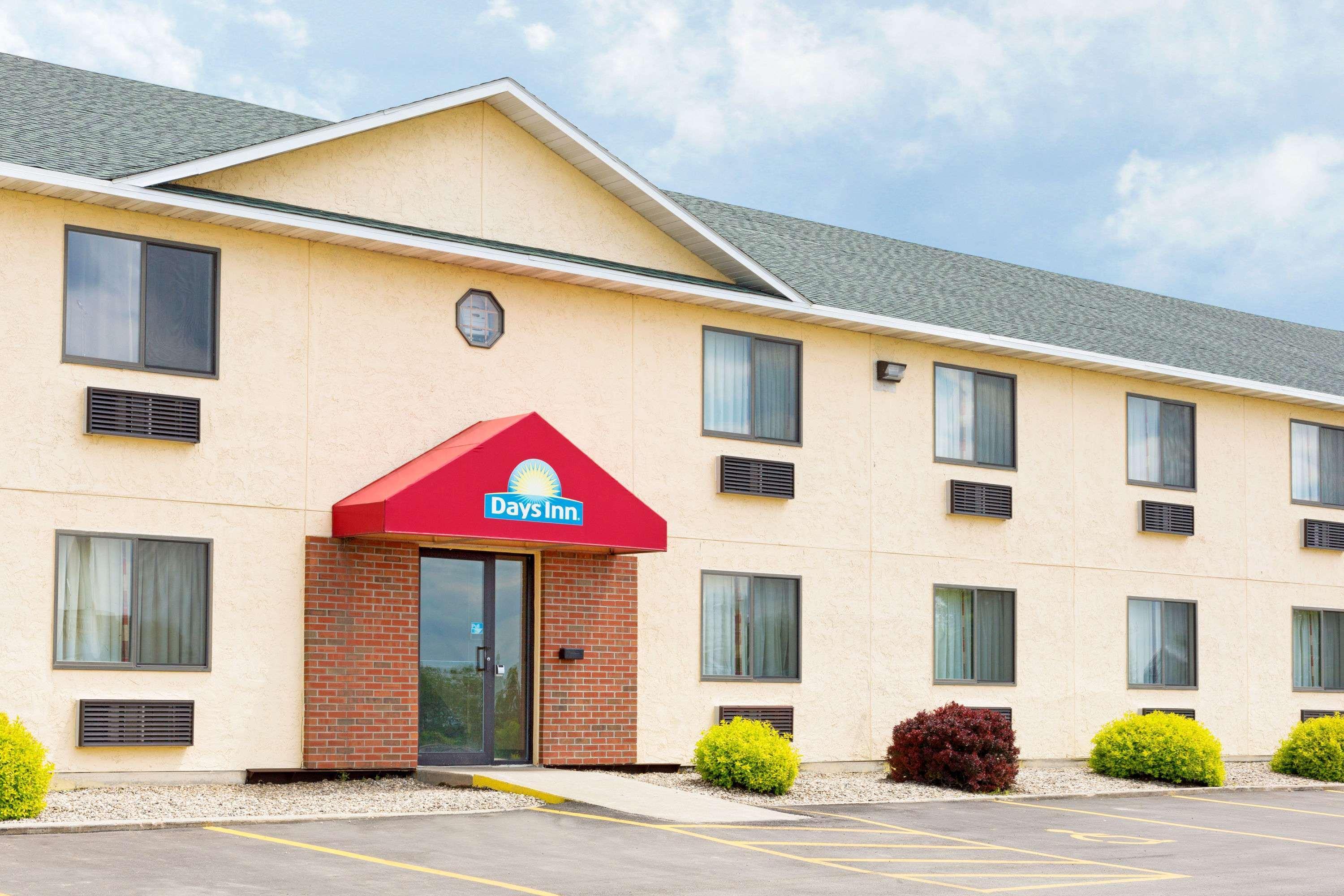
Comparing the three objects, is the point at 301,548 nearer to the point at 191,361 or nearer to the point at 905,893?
the point at 191,361

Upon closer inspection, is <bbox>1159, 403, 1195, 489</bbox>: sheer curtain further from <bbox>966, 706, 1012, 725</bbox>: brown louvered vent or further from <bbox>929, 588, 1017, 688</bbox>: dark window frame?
<bbox>966, 706, 1012, 725</bbox>: brown louvered vent

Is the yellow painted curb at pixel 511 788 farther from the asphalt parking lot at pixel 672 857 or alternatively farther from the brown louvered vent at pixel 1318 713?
the brown louvered vent at pixel 1318 713

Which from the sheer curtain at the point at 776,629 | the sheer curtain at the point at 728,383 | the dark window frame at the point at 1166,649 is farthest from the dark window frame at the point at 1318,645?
the sheer curtain at the point at 728,383

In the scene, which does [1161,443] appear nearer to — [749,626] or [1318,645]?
[1318,645]

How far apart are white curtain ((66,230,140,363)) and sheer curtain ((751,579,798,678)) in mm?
8324

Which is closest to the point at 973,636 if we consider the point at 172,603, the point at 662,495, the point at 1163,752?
the point at 1163,752

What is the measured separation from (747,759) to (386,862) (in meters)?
6.18

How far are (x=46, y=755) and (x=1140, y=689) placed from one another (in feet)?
51.7

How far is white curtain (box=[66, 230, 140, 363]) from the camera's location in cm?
1541

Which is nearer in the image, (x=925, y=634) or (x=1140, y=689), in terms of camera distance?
(x=925, y=634)

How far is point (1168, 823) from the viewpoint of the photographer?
667 inches

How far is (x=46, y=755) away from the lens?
47.1 ft

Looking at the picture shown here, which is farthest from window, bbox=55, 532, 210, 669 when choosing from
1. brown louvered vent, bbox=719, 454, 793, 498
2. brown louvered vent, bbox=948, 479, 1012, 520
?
brown louvered vent, bbox=948, 479, 1012, 520

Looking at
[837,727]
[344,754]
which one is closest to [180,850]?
[344,754]
